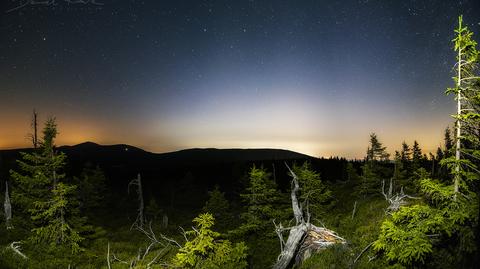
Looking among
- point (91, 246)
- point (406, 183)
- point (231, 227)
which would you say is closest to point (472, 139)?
point (91, 246)

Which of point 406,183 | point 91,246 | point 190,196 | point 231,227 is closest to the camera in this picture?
point 91,246

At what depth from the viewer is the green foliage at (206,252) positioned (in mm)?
12883

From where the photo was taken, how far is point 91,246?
2406 centimetres

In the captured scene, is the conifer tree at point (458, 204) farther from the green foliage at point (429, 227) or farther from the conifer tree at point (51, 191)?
the conifer tree at point (51, 191)

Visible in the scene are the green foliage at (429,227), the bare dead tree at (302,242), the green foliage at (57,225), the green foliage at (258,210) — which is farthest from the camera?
the green foliage at (258,210)

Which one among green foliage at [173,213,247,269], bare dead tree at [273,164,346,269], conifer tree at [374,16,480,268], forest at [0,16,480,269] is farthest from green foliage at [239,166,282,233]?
conifer tree at [374,16,480,268]

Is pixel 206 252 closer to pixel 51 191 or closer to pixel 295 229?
pixel 295 229

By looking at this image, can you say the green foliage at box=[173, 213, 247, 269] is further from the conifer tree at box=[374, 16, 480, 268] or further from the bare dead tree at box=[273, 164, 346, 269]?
the conifer tree at box=[374, 16, 480, 268]

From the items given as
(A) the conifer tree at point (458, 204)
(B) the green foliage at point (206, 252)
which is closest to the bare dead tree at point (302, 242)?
(B) the green foliage at point (206, 252)

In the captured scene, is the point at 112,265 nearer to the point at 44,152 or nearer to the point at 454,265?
the point at 44,152

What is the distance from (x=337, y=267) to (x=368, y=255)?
1.31 metres

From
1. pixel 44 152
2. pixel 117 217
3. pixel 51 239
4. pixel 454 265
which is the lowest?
pixel 117 217

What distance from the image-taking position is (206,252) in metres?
13.3

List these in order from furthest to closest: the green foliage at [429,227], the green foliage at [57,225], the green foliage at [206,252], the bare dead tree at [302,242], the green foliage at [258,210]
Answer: the green foliage at [258,210]
the green foliage at [57,225]
the bare dead tree at [302,242]
the green foliage at [206,252]
the green foliage at [429,227]
